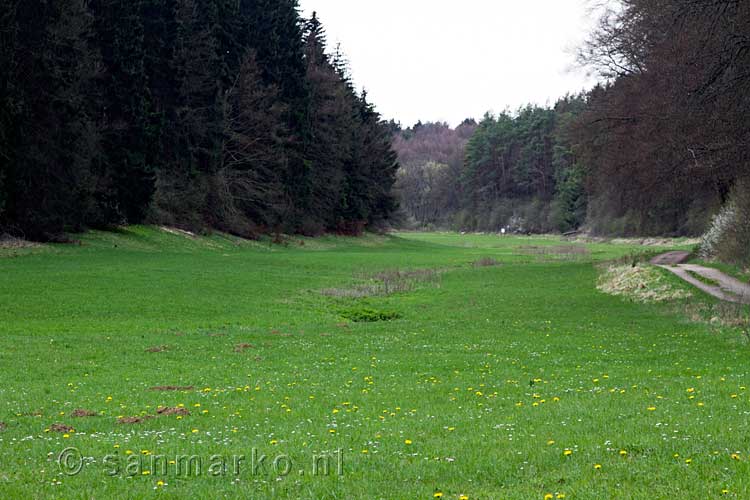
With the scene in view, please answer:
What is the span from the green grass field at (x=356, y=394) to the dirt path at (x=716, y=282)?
2520 millimetres

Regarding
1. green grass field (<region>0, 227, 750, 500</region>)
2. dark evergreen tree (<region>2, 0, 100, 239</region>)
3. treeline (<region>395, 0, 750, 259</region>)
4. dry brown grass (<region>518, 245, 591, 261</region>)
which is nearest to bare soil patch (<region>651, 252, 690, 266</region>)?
treeline (<region>395, 0, 750, 259</region>)

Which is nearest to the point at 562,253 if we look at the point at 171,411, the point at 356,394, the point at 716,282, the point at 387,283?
the point at 387,283

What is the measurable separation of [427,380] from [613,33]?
33.5 m

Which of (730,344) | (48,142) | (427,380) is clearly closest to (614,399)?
(427,380)

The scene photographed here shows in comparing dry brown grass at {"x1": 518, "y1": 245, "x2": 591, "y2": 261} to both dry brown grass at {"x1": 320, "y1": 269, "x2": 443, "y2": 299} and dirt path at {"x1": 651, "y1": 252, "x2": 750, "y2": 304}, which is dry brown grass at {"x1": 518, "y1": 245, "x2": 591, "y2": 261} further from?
dirt path at {"x1": 651, "y1": 252, "x2": 750, "y2": 304}

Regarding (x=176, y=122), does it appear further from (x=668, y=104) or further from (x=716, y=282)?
(x=716, y=282)

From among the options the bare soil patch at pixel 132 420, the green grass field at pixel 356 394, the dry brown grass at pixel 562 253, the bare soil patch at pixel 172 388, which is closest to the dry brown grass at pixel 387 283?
the green grass field at pixel 356 394

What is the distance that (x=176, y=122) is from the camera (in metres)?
60.6

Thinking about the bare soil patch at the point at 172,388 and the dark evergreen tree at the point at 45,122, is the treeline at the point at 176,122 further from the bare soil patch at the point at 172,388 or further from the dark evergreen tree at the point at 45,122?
the bare soil patch at the point at 172,388

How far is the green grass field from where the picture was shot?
7.46 m

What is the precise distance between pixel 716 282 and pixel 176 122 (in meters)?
43.8

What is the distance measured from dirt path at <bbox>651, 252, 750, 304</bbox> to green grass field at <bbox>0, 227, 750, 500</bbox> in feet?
8.27

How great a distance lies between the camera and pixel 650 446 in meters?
8.21

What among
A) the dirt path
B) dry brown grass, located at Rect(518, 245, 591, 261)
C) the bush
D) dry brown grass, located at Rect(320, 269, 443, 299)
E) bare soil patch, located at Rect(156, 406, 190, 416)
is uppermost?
the bush
